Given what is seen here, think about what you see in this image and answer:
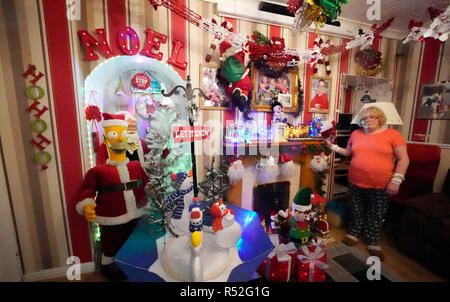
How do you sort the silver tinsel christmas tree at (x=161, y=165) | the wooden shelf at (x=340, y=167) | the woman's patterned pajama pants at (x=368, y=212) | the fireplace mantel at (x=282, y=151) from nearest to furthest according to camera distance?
1. the silver tinsel christmas tree at (x=161, y=165)
2. the woman's patterned pajama pants at (x=368, y=212)
3. the fireplace mantel at (x=282, y=151)
4. the wooden shelf at (x=340, y=167)

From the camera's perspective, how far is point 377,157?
1766 millimetres

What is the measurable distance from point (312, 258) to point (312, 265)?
5 centimetres

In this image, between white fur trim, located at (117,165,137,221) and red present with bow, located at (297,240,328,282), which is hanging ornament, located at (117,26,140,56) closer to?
white fur trim, located at (117,165,137,221)

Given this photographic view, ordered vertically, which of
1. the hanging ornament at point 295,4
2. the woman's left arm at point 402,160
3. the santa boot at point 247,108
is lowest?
the woman's left arm at point 402,160

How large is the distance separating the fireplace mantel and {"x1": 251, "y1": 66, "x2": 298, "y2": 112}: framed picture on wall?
441mm

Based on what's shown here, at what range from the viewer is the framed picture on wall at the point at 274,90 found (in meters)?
2.06

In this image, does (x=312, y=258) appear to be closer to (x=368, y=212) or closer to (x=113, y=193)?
(x=368, y=212)

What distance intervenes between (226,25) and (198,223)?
1707mm

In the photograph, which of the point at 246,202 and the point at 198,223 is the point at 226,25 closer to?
the point at 198,223

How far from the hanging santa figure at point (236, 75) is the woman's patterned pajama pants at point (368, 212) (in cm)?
153

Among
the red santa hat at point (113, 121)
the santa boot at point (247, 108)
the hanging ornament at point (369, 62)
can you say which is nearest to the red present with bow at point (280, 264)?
the santa boot at point (247, 108)

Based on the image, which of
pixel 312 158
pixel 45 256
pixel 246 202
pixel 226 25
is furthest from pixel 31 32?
pixel 312 158

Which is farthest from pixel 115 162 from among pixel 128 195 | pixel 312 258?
pixel 312 258

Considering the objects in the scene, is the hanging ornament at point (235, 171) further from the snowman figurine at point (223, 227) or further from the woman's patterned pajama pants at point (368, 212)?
the woman's patterned pajama pants at point (368, 212)
